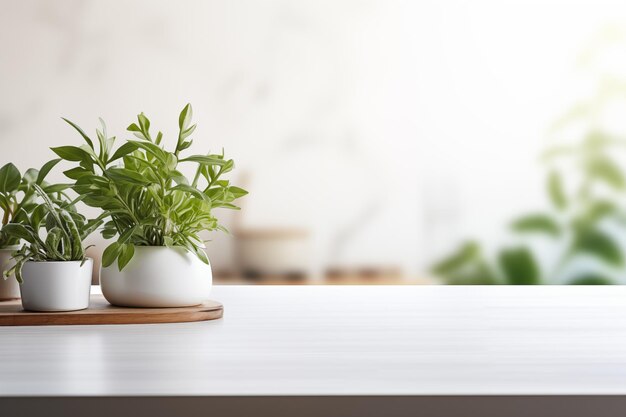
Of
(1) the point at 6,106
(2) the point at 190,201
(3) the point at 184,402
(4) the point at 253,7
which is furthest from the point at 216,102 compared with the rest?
(3) the point at 184,402

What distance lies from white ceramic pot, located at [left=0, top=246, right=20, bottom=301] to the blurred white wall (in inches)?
108

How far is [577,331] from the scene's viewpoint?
2.74 ft

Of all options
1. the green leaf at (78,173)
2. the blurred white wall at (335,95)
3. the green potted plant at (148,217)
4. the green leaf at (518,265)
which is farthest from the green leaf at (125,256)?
the green leaf at (518,265)

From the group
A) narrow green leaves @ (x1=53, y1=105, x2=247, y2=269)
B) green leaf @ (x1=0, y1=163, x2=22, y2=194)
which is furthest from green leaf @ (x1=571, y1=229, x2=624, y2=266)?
Result: green leaf @ (x1=0, y1=163, x2=22, y2=194)

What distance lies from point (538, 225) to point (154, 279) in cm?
343

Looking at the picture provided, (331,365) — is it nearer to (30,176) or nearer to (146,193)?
(146,193)

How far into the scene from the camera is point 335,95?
395cm

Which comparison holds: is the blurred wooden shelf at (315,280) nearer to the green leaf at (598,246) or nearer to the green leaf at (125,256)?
the green leaf at (598,246)

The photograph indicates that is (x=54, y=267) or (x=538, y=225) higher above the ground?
(x=538, y=225)

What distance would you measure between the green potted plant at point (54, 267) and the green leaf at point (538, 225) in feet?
11.1

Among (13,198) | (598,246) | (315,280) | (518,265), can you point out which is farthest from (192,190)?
(598,246)

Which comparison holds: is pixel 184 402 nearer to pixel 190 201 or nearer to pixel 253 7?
pixel 190 201

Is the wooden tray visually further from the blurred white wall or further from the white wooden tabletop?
the blurred white wall

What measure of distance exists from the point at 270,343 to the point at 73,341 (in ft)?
0.62
